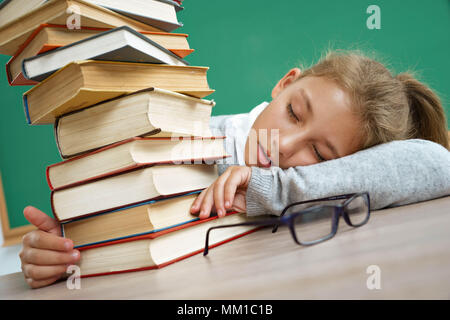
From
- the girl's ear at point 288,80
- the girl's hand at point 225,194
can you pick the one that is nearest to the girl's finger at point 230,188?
the girl's hand at point 225,194

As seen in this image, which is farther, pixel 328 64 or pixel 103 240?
pixel 328 64

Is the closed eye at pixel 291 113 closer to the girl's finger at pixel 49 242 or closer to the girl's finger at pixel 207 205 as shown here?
the girl's finger at pixel 207 205

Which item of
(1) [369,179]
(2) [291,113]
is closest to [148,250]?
(1) [369,179]

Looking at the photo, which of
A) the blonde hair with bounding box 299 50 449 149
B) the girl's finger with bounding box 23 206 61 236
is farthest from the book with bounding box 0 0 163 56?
the blonde hair with bounding box 299 50 449 149

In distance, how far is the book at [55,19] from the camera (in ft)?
1.39

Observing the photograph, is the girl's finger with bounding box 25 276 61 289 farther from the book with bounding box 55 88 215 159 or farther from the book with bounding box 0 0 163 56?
the book with bounding box 0 0 163 56

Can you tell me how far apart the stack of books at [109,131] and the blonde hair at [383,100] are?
0.46 meters

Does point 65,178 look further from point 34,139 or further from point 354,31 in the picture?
point 354,31

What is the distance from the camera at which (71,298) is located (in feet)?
1.05

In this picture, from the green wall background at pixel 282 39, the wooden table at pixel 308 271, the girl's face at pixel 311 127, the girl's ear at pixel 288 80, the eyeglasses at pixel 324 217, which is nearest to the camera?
the wooden table at pixel 308 271

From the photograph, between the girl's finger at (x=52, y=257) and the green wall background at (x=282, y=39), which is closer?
the girl's finger at (x=52, y=257)

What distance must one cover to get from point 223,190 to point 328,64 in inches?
21.6

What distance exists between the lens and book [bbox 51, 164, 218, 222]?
408 millimetres
